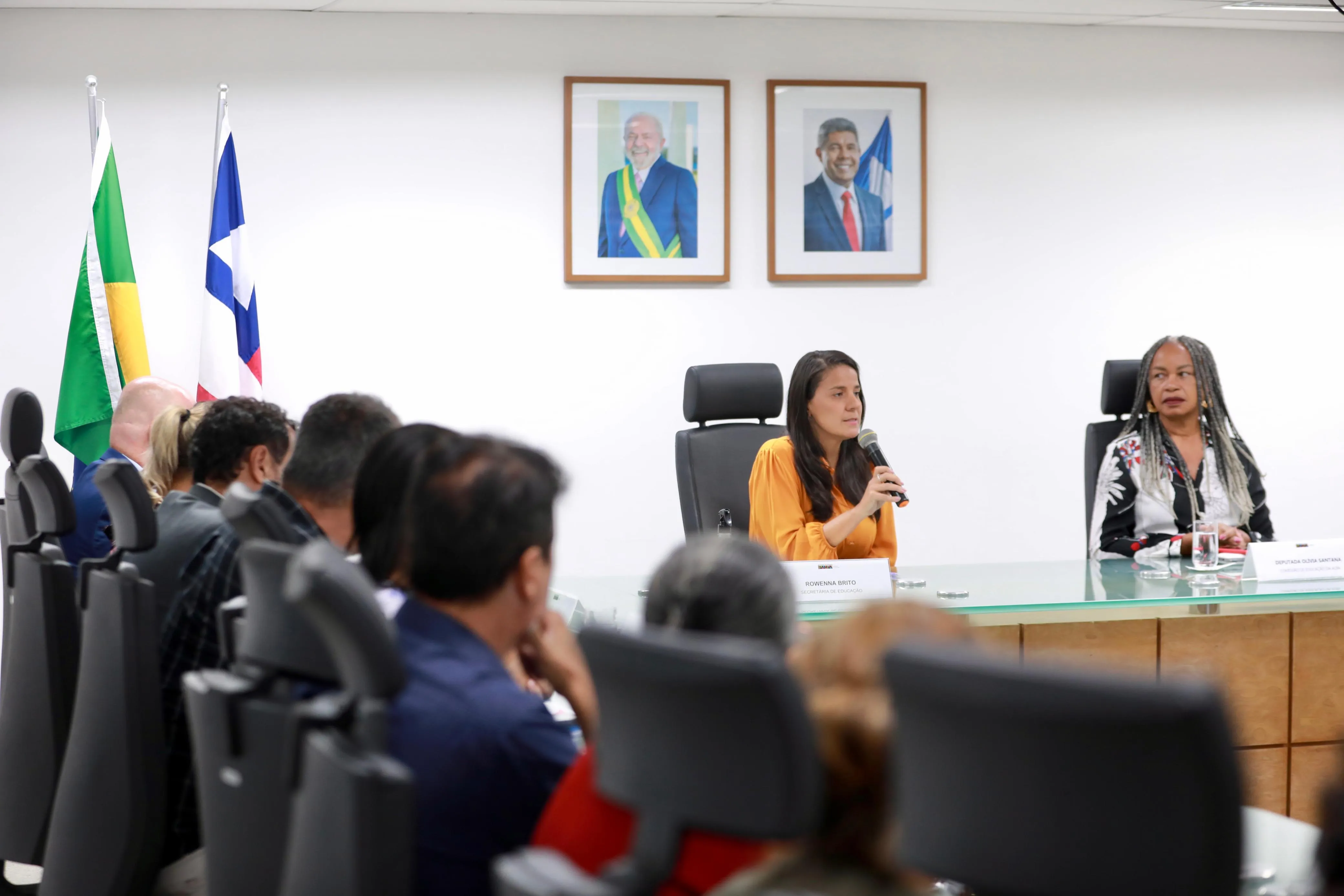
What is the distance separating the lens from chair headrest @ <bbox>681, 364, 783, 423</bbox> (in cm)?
435

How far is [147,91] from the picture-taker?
16.5ft

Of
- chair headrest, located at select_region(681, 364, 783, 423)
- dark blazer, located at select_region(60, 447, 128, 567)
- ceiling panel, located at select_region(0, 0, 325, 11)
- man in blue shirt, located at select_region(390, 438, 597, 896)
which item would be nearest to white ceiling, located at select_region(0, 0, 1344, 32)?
ceiling panel, located at select_region(0, 0, 325, 11)

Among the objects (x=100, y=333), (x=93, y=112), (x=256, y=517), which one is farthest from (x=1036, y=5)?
(x=256, y=517)

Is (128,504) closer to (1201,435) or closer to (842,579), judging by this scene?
(842,579)

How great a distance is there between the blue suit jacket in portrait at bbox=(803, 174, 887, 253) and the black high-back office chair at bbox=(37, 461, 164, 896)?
12.1ft

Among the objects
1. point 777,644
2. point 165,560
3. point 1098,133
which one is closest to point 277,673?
point 777,644

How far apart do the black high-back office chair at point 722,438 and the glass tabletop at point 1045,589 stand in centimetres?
61

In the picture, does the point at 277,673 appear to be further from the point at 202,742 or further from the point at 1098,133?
the point at 1098,133

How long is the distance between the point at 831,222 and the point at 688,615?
4.31 meters

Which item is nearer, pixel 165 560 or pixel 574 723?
pixel 574 723

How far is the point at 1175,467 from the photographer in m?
4.23

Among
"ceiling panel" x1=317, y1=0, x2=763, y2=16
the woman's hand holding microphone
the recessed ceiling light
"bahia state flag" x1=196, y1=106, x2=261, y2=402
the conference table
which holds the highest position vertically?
the recessed ceiling light

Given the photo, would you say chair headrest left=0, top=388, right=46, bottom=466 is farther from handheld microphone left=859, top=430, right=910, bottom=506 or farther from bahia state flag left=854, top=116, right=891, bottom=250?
bahia state flag left=854, top=116, right=891, bottom=250

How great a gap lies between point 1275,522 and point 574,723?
4.78m
